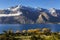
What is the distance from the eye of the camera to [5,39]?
22.8 meters

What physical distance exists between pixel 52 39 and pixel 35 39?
2.12 m

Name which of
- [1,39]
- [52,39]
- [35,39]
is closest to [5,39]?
[1,39]

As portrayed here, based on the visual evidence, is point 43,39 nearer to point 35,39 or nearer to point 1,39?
point 35,39

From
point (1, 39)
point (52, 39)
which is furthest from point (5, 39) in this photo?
point (52, 39)

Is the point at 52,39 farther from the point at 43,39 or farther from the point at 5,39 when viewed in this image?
the point at 5,39

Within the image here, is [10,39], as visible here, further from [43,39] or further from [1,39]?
[43,39]

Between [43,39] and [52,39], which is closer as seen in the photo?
[52,39]

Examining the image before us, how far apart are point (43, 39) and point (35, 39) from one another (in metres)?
Answer: 1.56

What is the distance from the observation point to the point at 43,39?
2450 centimetres

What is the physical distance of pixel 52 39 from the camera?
22375mm

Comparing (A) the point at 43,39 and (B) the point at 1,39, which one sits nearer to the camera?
(B) the point at 1,39

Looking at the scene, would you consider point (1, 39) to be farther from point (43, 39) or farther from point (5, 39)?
point (43, 39)

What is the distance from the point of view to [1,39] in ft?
73.6

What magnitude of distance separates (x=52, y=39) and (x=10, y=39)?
16.5ft
